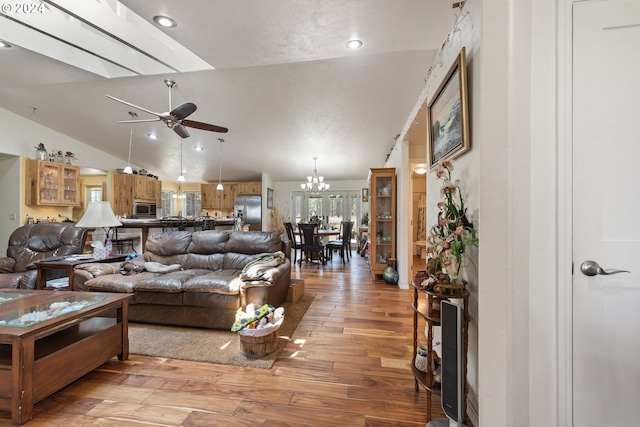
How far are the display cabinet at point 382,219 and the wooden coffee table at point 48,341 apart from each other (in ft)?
11.9

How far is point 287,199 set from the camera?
8695 mm

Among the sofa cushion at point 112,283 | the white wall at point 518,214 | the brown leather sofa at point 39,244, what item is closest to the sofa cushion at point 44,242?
the brown leather sofa at point 39,244

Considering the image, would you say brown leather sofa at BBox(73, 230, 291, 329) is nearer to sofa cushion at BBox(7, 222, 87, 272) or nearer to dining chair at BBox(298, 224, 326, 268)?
sofa cushion at BBox(7, 222, 87, 272)

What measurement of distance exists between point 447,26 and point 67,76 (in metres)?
4.86

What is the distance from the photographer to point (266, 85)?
3.65 metres

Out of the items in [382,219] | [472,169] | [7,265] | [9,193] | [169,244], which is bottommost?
[7,265]

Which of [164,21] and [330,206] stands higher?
[164,21]

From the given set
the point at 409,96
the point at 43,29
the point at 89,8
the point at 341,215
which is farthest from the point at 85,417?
the point at 341,215

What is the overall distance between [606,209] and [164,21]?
3.00m

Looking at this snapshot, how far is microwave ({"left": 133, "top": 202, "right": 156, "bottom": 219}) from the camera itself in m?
6.62

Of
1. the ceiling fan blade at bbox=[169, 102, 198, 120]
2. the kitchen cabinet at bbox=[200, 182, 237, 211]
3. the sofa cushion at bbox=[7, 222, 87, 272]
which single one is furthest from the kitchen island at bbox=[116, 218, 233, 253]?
the ceiling fan blade at bbox=[169, 102, 198, 120]

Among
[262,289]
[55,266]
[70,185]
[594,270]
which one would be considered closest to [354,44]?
[594,270]

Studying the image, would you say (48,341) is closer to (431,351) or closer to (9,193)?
(431,351)

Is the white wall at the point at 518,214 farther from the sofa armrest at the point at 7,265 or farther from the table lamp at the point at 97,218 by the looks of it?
the sofa armrest at the point at 7,265
